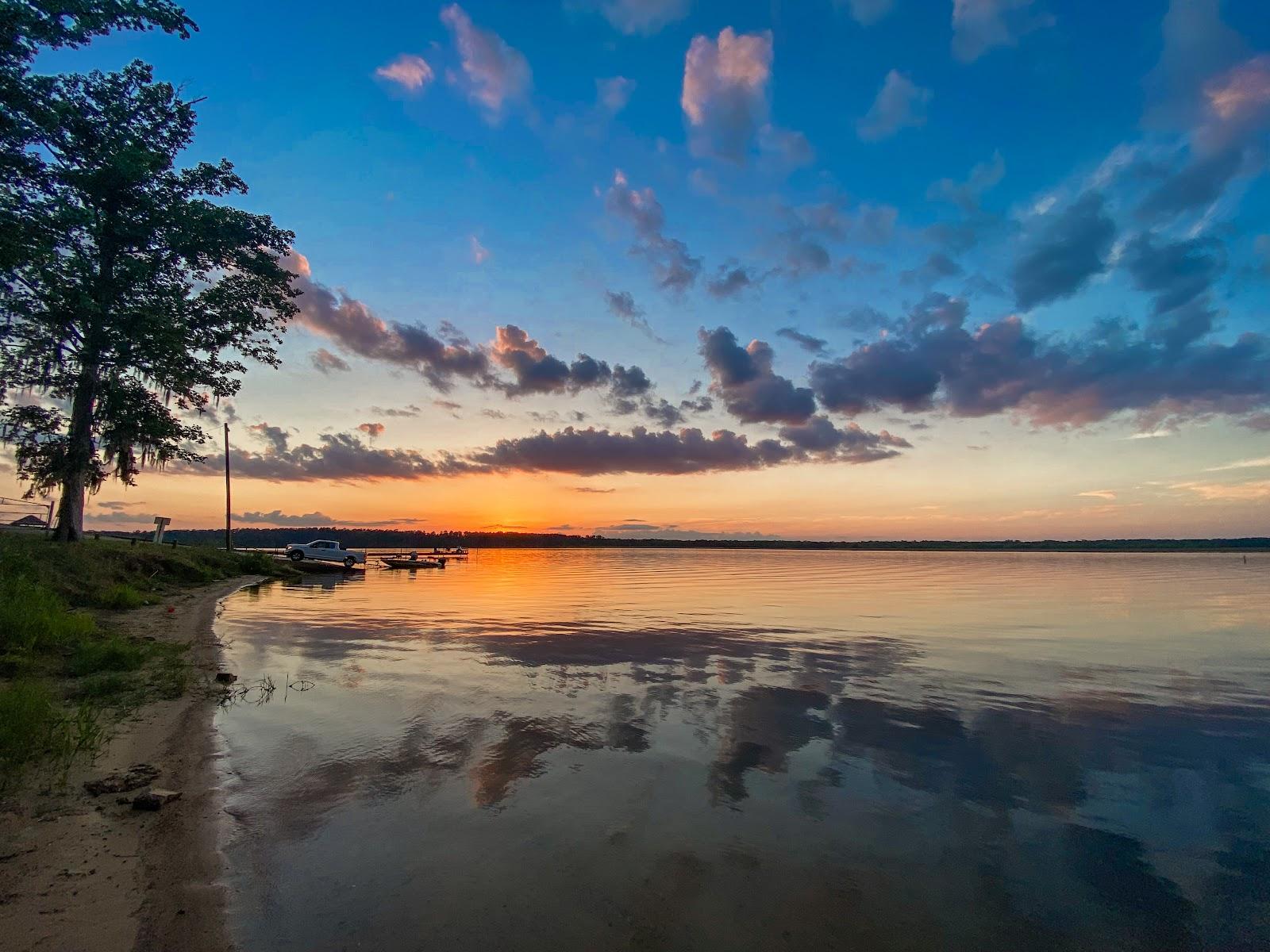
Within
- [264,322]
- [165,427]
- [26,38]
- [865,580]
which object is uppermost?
[26,38]

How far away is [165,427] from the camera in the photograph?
2620 cm

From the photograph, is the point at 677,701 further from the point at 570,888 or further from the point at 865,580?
the point at 865,580

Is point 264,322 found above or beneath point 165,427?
above

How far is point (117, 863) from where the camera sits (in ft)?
18.5

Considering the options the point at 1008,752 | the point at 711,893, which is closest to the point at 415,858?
the point at 711,893

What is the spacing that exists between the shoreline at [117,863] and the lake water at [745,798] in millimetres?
299

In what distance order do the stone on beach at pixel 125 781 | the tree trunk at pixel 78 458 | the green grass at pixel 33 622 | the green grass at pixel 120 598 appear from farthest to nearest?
the tree trunk at pixel 78 458 → the green grass at pixel 120 598 → the green grass at pixel 33 622 → the stone on beach at pixel 125 781

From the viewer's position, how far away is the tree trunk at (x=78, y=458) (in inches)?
962

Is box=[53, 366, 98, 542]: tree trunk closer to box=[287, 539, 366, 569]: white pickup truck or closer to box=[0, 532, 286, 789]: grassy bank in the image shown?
box=[0, 532, 286, 789]: grassy bank

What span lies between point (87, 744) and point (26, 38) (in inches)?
759

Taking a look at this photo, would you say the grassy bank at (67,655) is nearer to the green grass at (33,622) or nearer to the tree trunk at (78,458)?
the green grass at (33,622)

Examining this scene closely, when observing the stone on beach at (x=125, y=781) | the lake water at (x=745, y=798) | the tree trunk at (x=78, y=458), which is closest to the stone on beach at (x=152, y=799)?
the stone on beach at (x=125, y=781)

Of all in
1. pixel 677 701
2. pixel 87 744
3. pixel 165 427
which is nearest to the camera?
pixel 87 744

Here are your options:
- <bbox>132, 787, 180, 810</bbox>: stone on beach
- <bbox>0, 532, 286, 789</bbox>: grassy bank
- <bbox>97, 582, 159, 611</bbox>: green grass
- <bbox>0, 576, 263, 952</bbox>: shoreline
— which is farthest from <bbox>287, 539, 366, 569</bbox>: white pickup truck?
<bbox>132, 787, 180, 810</bbox>: stone on beach
